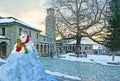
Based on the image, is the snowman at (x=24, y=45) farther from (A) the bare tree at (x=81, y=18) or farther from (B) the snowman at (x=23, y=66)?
(A) the bare tree at (x=81, y=18)

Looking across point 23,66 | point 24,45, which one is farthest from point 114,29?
point 23,66

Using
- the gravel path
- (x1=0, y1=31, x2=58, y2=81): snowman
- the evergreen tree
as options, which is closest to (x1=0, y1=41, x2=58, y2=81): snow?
(x1=0, y1=31, x2=58, y2=81): snowman

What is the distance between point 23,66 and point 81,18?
29.9 meters

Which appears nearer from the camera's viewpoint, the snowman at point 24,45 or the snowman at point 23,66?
the snowman at point 23,66

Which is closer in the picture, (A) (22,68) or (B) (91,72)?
(A) (22,68)

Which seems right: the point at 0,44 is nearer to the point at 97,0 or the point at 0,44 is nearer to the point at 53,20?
the point at 53,20

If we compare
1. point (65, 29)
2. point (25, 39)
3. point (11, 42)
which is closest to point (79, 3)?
point (65, 29)

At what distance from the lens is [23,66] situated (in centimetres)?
1088

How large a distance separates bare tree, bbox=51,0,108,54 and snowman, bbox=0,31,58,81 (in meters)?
29.2

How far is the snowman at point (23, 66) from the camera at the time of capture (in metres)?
10.8

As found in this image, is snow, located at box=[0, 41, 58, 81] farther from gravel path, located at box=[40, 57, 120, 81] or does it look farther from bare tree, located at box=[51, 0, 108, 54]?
bare tree, located at box=[51, 0, 108, 54]

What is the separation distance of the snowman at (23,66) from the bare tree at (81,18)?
29.2 m

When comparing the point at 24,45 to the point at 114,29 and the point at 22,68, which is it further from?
the point at 114,29

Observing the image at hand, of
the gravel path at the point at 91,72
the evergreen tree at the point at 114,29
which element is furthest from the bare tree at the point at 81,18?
the gravel path at the point at 91,72
